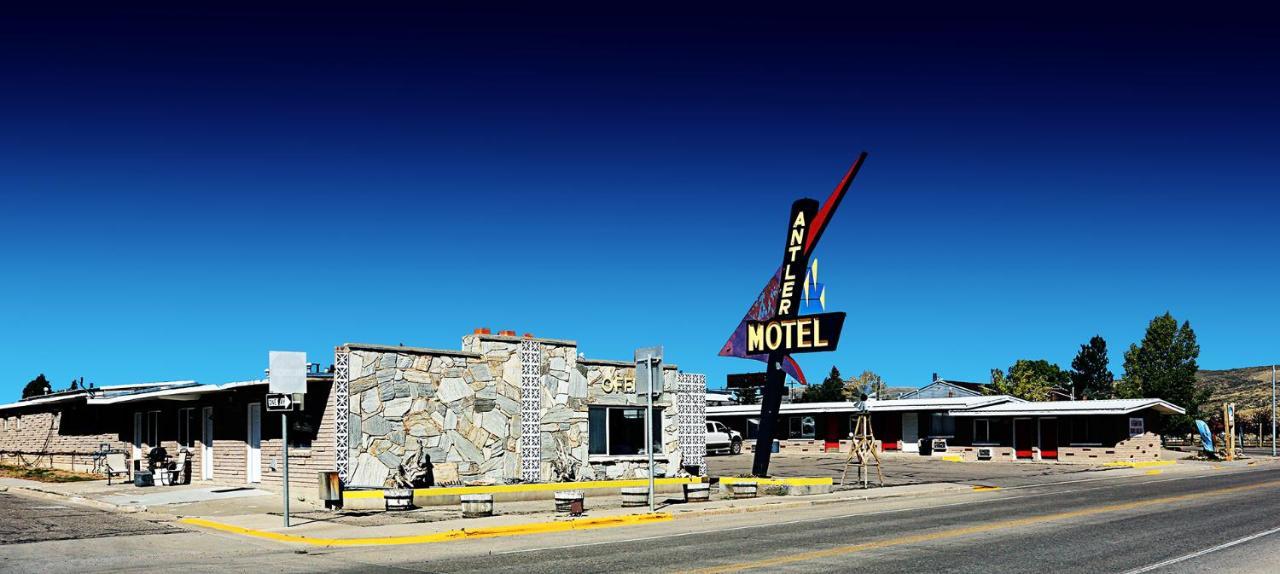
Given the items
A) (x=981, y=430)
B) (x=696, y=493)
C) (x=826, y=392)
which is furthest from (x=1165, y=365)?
(x=696, y=493)

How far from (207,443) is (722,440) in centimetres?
3014

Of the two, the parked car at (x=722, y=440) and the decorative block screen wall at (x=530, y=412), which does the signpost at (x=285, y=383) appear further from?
the parked car at (x=722, y=440)

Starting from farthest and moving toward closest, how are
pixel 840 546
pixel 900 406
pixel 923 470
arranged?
pixel 900 406 → pixel 923 470 → pixel 840 546

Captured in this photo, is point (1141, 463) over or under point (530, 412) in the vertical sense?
under

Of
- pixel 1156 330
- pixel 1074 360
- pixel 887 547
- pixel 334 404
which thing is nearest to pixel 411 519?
pixel 334 404

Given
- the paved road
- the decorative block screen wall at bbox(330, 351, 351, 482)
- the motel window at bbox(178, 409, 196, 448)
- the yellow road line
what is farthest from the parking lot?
the motel window at bbox(178, 409, 196, 448)

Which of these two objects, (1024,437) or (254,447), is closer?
(254,447)

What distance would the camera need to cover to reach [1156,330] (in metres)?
86.6

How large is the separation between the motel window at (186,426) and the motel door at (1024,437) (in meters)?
39.3

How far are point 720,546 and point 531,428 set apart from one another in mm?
14502

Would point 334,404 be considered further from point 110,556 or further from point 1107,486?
point 1107,486

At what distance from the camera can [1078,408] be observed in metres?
51.6

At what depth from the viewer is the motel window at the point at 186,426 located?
1243 inches

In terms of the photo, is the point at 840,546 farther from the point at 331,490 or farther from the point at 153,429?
the point at 153,429
